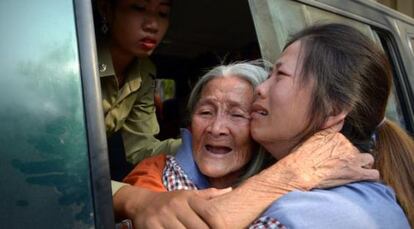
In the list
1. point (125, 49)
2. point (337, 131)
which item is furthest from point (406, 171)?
point (125, 49)

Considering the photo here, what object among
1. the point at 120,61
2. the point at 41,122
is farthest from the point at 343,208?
the point at 120,61

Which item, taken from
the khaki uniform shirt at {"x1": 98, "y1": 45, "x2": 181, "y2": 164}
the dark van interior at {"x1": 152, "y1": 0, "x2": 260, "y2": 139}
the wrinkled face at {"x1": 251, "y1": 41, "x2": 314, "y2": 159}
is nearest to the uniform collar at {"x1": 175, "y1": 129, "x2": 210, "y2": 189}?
the wrinkled face at {"x1": 251, "y1": 41, "x2": 314, "y2": 159}

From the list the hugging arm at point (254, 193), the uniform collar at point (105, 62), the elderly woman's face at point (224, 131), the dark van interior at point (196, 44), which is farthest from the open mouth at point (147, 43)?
the hugging arm at point (254, 193)

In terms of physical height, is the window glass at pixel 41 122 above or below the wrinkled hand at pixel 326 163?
above

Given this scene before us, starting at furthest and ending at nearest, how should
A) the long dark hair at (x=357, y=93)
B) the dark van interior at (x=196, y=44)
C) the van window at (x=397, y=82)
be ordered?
the dark van interior at (x=196, y=44)
the van window at (x=397, y=82)
the long dark hair at (x=357, y=93)

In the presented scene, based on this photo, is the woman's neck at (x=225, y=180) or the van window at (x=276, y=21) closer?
the woman's neck at (x=225, y=180)

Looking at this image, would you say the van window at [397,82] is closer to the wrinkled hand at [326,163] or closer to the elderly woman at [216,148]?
the elderly woman at [216,148]

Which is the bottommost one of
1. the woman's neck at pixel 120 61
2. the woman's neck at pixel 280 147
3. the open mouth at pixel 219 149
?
the open mouth at pixel 219 149

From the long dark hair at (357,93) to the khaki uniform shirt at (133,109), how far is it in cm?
78

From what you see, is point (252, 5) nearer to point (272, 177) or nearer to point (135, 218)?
point (272, 177)

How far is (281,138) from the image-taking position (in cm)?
162

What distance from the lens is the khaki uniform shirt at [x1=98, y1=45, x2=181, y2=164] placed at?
224 cm

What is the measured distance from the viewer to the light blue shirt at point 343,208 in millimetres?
1324

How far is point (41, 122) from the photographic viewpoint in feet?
3.95
